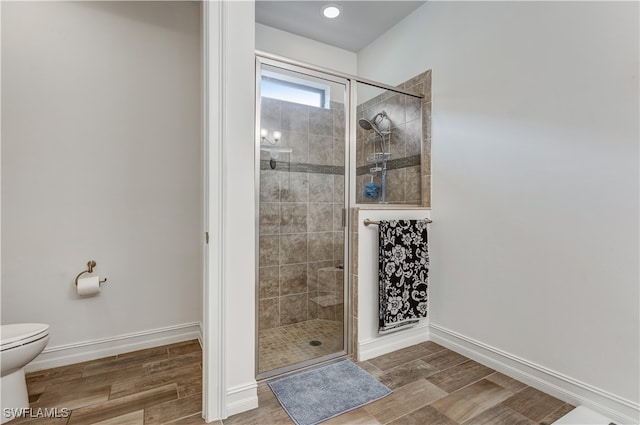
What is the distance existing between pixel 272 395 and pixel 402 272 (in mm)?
A: 1166

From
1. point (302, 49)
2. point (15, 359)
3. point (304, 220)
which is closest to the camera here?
point (15, 359)

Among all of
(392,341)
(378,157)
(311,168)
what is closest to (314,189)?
(311,168)

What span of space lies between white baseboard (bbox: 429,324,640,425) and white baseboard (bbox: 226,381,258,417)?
1469 mm

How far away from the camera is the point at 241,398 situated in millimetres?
1544

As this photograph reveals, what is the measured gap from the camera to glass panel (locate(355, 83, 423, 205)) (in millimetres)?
2279

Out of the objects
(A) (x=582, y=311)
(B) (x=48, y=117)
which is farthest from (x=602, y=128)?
(B) (x=48, y=117)

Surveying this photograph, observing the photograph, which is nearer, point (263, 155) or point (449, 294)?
point (263, 155)

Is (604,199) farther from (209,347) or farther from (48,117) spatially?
(48,117)

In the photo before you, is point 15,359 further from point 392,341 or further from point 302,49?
point 302,49

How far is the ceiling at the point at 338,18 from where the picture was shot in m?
2.55

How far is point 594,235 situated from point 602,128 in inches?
21.1

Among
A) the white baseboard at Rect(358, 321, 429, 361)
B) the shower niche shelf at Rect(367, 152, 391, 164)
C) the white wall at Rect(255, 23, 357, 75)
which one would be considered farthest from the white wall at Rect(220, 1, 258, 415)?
the white wall at Rect(255, 23, 357, 75)

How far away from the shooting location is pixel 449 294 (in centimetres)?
228

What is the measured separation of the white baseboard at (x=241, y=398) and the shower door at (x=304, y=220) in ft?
1.29
